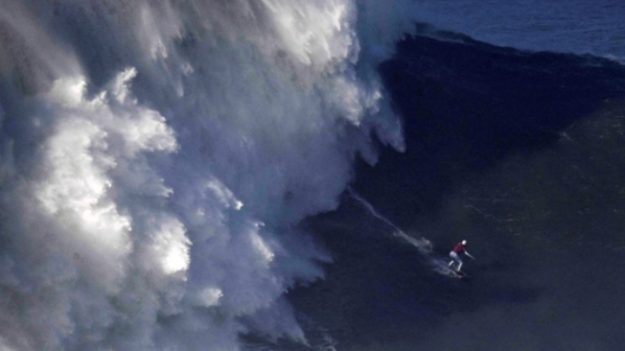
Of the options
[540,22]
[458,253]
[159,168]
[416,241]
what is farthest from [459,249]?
[540,22]

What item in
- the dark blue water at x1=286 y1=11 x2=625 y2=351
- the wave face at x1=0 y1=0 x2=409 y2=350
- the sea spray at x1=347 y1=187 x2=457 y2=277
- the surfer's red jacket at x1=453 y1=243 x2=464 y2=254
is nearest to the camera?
the wave face at x1=0 y1=0 x2=409 y2=350

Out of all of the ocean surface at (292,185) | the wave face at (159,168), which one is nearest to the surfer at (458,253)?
the ocean surface at (292,185)

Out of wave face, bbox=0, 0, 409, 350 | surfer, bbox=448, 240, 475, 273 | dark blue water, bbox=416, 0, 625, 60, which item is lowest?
wave face, bbox=0, 0, 409, 350

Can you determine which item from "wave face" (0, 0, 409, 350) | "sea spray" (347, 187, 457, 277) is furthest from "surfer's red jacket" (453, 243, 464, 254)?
"wave face" (0, 0, 409, 350)

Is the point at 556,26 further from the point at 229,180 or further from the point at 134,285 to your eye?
the point at 134,285

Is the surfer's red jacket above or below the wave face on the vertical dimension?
above

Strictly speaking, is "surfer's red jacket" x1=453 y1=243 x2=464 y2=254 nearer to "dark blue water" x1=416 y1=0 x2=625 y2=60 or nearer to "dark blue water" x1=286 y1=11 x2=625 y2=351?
"dark blue water" x1=286 y1=11 x2=625 y2=351

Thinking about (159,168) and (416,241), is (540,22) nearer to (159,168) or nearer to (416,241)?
(416,241)

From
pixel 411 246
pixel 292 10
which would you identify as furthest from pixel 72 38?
pixel 411 246
